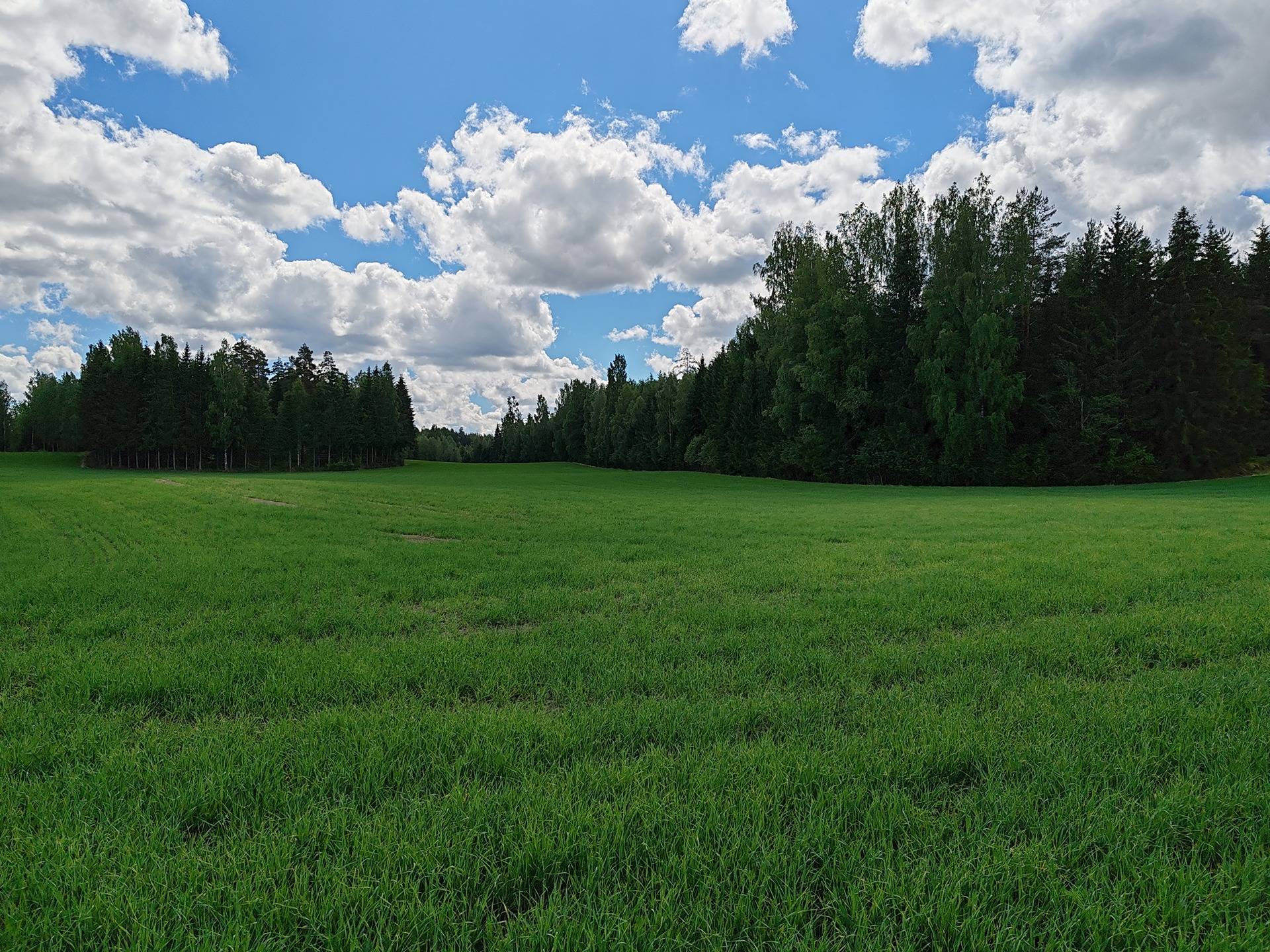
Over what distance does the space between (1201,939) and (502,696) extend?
3.69 m

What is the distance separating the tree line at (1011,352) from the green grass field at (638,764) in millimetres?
34611

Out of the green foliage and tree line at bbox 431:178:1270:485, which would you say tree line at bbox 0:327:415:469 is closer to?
the green foliage

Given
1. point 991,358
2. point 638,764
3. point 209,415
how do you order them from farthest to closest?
point 209,415, point 991,358, point 638,764

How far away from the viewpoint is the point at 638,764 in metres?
3.12

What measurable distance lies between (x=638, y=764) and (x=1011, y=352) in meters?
43.5

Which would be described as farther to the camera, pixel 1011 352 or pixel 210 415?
pixel 210 415

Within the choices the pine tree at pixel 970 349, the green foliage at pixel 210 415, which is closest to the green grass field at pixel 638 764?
the pine tree at pixel 970 349

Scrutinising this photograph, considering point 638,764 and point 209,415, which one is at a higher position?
point 209,415

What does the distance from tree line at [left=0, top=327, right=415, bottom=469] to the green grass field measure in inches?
2933

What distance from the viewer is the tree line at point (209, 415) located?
224ft

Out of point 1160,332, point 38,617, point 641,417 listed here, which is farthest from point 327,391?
point 1160,332

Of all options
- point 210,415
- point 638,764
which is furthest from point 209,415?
point 638,764

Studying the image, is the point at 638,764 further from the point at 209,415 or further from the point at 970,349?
the point at 209,415

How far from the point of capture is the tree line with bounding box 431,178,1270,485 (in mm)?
36781
